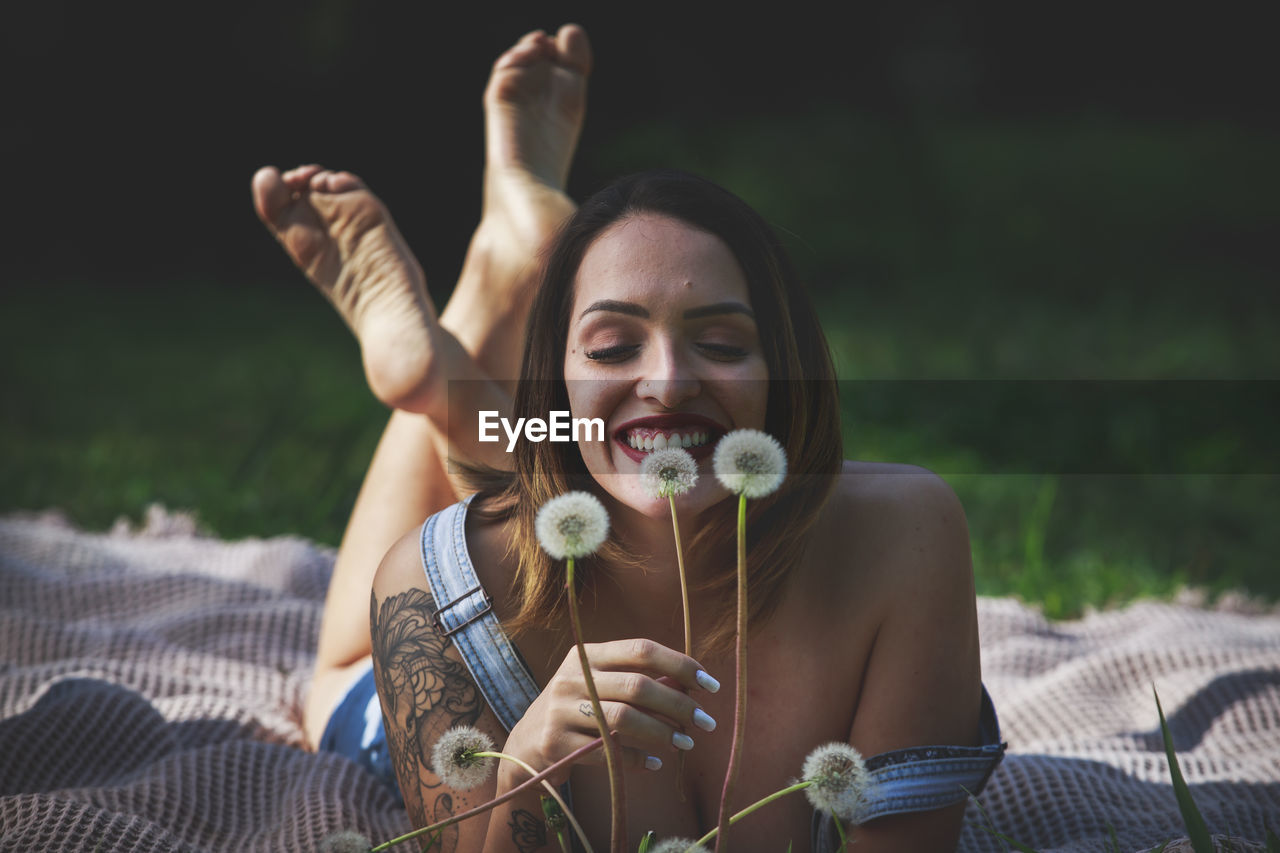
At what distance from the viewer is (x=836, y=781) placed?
3.24ft

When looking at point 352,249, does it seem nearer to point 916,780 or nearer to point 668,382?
point 668,382

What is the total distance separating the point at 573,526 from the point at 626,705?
157mm

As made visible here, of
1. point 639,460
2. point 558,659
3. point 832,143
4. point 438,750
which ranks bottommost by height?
point 438,750

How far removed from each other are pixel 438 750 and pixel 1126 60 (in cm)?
810

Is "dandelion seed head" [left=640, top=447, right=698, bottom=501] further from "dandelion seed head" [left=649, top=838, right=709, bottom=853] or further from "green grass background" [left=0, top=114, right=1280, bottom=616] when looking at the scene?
"green grass background" [left=0, top=114, right=1280, bottom=616]

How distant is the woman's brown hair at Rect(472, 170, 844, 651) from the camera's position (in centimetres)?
123

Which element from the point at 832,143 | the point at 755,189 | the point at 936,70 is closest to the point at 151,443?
the point at 755,189

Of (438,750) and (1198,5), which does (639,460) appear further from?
(1198,5)

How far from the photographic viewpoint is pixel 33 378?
15.7 ft

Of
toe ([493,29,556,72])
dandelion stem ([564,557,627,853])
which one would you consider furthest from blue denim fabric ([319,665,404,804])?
toe ([493,29,556,72])

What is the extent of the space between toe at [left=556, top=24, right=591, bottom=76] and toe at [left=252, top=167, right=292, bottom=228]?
0.66 metres

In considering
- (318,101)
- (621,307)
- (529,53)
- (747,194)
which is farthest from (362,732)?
(318,101)

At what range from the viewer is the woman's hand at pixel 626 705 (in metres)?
0.95

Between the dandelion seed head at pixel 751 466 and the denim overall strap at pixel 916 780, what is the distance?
1.53 feet
